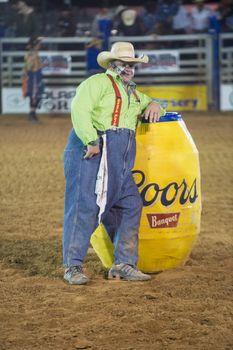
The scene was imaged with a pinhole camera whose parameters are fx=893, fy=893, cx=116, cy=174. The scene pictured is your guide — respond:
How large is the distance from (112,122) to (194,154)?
0.72 meters

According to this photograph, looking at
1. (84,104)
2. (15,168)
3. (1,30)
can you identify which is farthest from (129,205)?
(1,30)

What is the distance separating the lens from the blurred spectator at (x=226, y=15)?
22.4 m

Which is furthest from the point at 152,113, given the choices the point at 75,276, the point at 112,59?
the point at 75,276

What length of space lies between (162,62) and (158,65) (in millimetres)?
120

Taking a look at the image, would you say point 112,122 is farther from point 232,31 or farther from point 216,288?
point 232,31

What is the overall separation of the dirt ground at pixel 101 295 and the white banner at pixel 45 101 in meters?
10.6

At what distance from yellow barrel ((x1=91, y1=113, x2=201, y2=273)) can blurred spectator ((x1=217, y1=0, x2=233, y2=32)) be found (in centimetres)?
1648

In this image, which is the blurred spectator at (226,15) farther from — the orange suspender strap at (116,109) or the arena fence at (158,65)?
the orange suspender strap at (116,109)

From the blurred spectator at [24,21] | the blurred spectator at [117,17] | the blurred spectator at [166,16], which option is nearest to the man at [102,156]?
the blurred spectator at [24,21]

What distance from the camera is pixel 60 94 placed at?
67.5ft

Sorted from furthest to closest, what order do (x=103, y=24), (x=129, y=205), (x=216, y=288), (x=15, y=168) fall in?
(x=103, y=24) < (x=15, y=168) < (x=129, y=205) < (x=216, y=288)

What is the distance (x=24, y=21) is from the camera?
70.3ft

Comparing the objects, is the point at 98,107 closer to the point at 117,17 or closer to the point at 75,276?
the point at 75,276

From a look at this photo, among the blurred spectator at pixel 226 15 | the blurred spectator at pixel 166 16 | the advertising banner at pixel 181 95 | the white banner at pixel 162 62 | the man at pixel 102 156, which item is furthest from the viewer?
the blurred spectator at pixel 226 15
